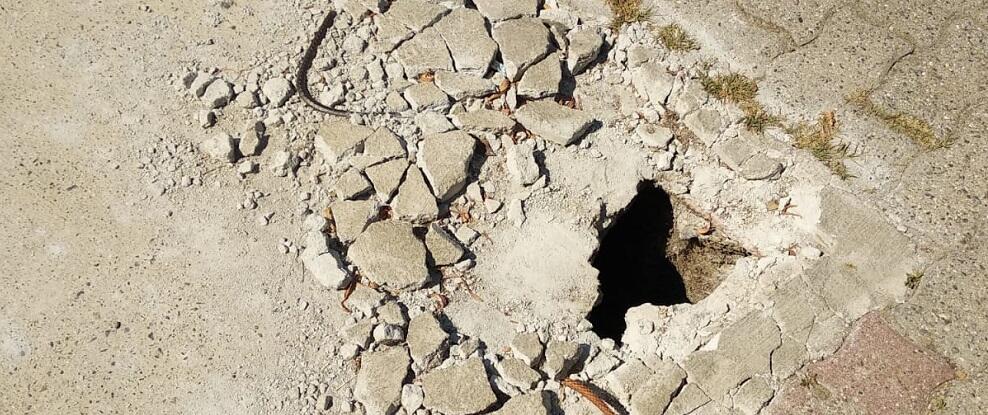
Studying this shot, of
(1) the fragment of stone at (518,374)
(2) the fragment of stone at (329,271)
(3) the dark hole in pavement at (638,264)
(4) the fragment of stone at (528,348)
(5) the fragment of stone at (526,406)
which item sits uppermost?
(2) the fragment of stone at (329,271)

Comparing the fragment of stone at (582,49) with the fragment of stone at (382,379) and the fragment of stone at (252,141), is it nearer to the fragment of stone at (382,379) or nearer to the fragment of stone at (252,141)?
the fragment of stone at (252,141)

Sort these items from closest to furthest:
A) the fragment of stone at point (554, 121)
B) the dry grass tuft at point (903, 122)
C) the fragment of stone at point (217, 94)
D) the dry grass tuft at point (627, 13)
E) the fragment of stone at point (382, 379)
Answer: the fragment of stone at point (382, 379) < the fragment of stone at point (217, 94) < the fragment of stone at point (554, 121) < the dry grass tuft at point (903, 122) < the dry grass tuft at point (627, 13)

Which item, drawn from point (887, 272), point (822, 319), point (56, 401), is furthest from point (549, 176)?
point (56, 401)

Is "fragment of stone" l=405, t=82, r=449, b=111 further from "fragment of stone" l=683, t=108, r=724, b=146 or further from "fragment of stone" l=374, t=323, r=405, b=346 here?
"fragment of stone" l=683, t=108, r=724, b=146

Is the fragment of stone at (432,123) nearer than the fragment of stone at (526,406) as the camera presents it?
No

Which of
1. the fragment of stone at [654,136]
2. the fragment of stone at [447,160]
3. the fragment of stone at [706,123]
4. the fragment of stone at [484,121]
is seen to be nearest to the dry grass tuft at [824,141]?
the fragment of stone at [706,123]

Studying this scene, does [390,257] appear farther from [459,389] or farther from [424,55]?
[424,55]

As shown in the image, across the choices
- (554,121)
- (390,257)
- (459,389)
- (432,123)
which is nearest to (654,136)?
(554,121)
